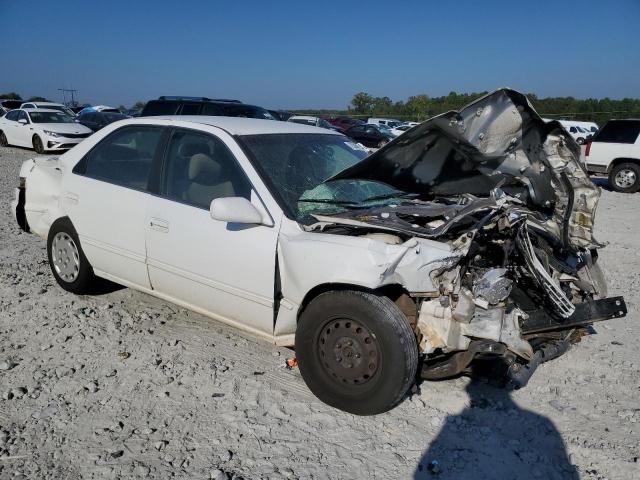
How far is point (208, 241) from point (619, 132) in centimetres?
1337

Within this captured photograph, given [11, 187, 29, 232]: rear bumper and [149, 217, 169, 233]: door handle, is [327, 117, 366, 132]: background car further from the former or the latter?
[149, 217, 169, 233]: door handle

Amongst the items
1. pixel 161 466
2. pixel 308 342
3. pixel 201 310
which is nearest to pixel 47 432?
pixel 161 466

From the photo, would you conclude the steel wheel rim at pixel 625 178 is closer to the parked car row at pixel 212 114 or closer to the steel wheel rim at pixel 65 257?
the parked car row at pixel 212 114

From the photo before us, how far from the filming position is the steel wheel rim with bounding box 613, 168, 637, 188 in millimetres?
12992

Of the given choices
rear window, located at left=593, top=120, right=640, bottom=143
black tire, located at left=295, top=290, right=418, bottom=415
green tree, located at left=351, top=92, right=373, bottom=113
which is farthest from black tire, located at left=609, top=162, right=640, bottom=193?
green tree, located at left=351, top=92, right=373, bottom=113

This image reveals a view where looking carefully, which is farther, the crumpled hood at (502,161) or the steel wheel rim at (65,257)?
the steel wheel rim at (65,257)

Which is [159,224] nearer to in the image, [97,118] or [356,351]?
[356,351]

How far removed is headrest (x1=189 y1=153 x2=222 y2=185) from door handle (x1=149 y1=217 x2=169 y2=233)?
36 cm

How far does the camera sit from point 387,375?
9.29 ft

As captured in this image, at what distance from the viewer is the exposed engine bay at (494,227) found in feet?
9.44

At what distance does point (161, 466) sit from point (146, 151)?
7.69ft

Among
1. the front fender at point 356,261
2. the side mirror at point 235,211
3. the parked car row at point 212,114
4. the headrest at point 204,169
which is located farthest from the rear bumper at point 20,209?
the parked car row at point 212,114

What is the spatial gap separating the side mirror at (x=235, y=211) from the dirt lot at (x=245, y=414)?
110 cm

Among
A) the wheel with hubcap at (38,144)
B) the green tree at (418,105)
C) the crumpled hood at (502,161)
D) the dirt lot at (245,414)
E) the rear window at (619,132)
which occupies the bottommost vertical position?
the dirt lot at (245,414)
